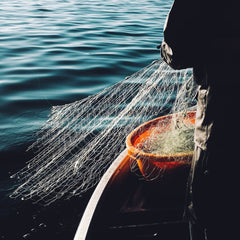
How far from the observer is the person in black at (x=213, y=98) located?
213 centimetres

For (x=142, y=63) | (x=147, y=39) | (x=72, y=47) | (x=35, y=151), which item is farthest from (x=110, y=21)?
(x=35, y=151)

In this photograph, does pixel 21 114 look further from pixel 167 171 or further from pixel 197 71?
pixel 197 71

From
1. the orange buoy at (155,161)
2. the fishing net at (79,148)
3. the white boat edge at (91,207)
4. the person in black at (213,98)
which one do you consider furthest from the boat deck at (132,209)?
the person in black at (213,98)

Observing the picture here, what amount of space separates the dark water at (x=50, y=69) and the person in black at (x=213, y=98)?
6.91 ft

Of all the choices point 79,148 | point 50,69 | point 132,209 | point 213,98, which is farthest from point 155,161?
point 50,69

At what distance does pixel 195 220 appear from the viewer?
272cm

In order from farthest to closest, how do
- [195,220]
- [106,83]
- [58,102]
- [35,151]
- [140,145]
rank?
[106,83] < [58,102] < [35,151] < [140,145] < [195,220]

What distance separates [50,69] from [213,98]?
8.44m

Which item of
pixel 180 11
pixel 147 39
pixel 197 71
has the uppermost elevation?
pixel 180 11

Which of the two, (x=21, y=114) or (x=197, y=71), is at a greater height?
(x=197, y=71)

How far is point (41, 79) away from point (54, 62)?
191 centimetres

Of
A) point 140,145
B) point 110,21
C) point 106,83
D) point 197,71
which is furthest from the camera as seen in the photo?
point 110,21

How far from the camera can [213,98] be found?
7.70 feet

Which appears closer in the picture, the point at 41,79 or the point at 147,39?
the point at 41,79
